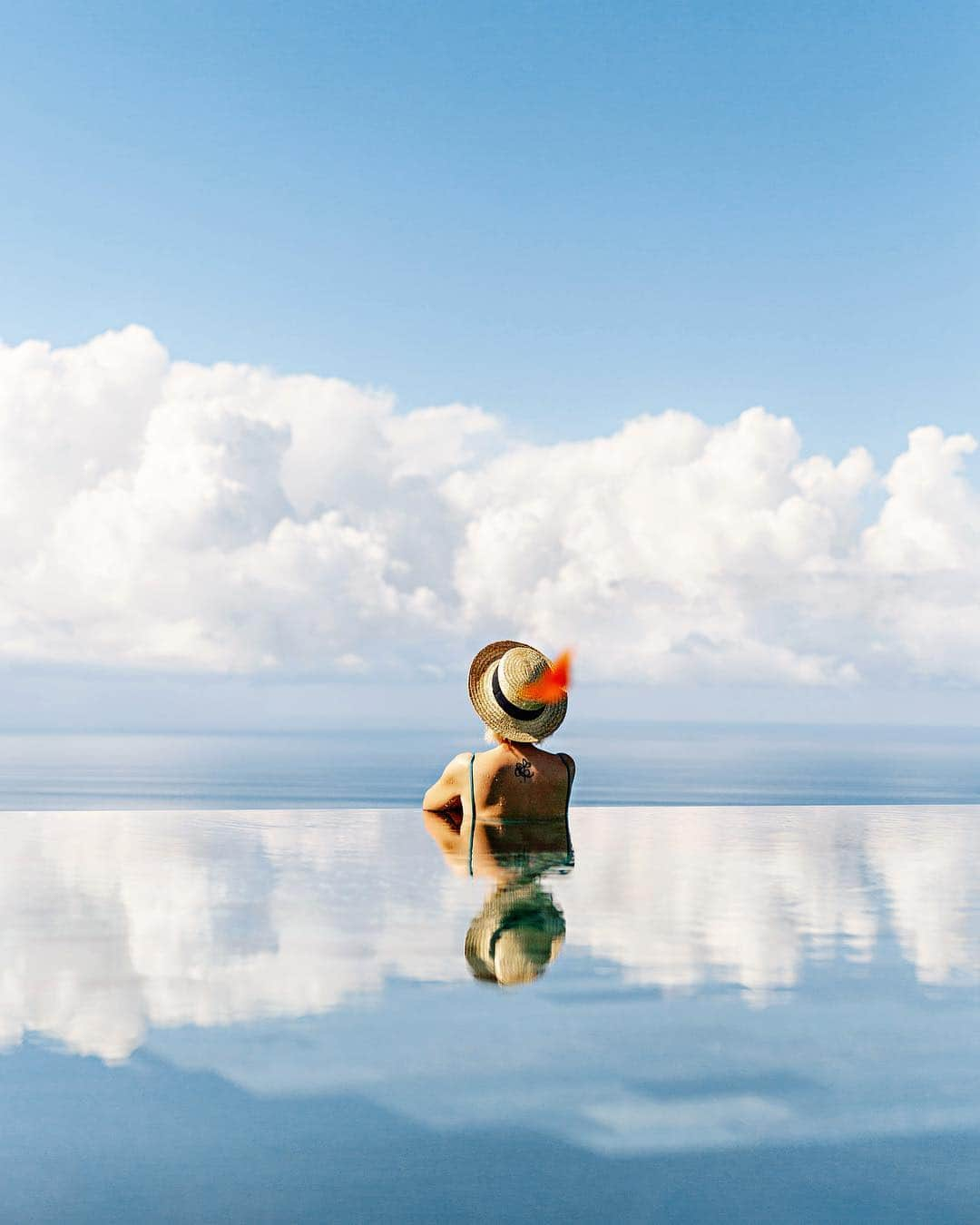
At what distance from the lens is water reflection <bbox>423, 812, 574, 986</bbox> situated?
591cm

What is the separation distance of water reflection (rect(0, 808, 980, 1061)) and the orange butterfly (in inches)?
52.8

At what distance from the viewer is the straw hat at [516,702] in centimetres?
1032

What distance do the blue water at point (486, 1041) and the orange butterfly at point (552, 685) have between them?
1.44 meters

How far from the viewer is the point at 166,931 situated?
672cm

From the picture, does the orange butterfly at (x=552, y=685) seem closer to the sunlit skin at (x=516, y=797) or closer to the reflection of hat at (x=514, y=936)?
the sunlit skin at (x=516, y=797)

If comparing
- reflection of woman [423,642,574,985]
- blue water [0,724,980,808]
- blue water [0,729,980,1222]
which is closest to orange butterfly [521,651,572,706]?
reflection of woman [423,642,574,985]

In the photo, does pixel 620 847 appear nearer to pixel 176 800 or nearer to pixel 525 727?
pixel 525 727

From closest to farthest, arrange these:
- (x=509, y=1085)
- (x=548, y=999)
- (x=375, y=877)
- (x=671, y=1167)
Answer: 1. (x=671, y=1167)
2. (x=509, y=1085)
3. (x=548, y=999)
4. (x=375, y=877)

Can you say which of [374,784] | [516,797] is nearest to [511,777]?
[516,797]

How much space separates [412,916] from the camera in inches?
281

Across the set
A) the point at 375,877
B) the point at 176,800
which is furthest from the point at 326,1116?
the point at 176,800

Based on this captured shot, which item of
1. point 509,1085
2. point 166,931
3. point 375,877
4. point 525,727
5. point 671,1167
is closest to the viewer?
point 671,1167

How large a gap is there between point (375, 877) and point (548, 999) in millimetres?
3793

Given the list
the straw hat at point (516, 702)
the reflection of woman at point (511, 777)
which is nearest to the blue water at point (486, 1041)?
the reflection of woman at point (511, 777)
